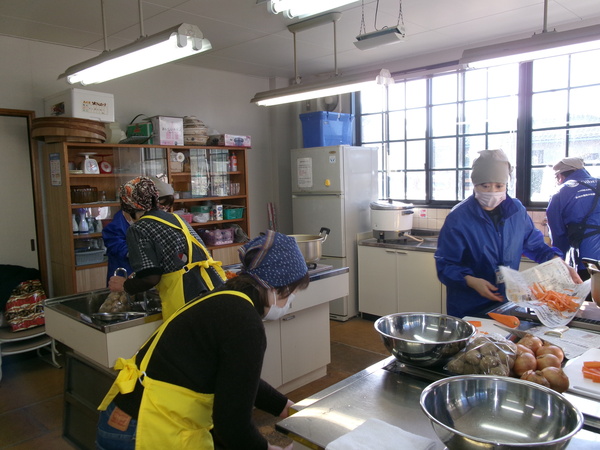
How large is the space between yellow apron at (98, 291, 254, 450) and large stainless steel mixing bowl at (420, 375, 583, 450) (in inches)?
23.4

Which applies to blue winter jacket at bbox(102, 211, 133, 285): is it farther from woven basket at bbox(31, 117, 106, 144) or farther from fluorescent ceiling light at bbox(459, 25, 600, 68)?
fluorescent ceiling light at bbox(459, 25, 600, 68)

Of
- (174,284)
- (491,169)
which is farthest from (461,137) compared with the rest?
(174,284)

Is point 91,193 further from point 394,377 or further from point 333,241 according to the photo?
point 394,377

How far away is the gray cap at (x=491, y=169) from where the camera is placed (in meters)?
2.39

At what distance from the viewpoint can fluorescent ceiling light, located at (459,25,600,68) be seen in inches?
86.7

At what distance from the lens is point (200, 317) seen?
1324 mm

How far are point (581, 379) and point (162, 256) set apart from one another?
1.79 m

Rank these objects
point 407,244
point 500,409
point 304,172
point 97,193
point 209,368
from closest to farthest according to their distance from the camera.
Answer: point 500,409, point 209,368, point 97,193, point 407,244, point 304,172

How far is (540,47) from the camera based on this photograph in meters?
2.30

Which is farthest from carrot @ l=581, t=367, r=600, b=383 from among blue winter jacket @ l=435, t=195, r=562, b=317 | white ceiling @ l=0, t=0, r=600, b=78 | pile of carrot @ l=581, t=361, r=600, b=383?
white ceiling @ l=0, t=0, r=600, b=78

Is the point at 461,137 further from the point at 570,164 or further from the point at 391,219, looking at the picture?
the point at 570,164

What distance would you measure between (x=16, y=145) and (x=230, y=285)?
3510mm

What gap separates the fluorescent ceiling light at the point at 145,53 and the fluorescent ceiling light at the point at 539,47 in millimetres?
1424

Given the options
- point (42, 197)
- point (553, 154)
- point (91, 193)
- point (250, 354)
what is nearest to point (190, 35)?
point (250, 354)
